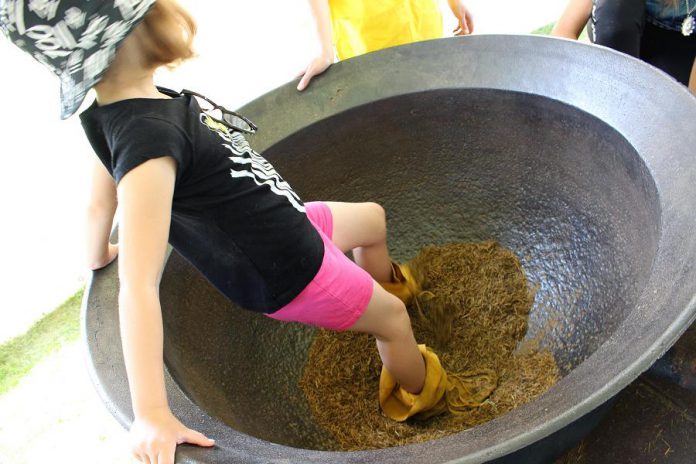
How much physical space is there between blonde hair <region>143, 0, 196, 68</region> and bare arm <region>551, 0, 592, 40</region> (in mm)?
927

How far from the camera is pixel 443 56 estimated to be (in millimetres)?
1215

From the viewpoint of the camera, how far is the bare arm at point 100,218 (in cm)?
100

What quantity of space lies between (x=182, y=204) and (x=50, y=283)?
153cm

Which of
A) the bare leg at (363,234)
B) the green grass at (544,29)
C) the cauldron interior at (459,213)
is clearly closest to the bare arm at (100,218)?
the cauldron interior at (459,213)

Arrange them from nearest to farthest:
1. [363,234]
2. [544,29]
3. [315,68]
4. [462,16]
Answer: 1. [363,234]
2. [315,68]
3. [462,16]
4. [544,29]

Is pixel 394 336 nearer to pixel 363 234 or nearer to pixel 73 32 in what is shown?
pixel 363 234

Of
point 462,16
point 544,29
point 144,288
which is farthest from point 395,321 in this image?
point 544,29

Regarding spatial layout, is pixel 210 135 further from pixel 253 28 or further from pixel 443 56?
pixel 253 28

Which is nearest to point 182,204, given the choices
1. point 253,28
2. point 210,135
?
point 210,135

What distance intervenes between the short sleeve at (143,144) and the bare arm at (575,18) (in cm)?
102

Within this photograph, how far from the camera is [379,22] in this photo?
5.30ft

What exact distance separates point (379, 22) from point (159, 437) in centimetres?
120

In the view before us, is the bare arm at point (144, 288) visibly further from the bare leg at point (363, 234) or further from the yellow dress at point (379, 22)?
the yellow dress at point (379, 22)

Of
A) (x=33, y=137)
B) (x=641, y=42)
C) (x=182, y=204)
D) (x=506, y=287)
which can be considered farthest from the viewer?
(x=33, y=137)
